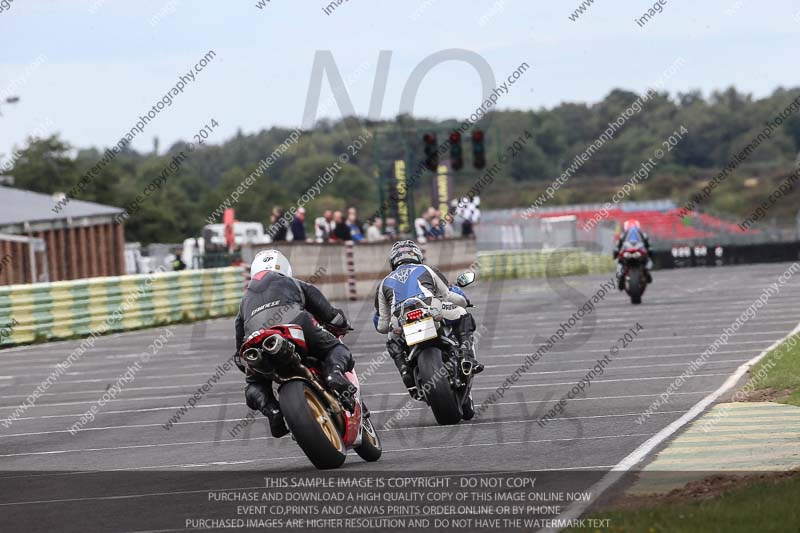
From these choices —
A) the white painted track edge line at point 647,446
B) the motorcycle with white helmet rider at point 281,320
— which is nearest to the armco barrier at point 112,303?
the white painted track edge line at point 647,446

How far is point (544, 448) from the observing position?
1066 centimetres

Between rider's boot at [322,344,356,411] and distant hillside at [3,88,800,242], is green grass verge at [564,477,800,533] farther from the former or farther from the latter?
distant hillside at [3,88,800,242]

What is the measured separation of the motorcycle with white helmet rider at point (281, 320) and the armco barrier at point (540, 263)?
38.1 meters

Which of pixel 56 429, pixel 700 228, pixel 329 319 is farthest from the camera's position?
pixel 700 228

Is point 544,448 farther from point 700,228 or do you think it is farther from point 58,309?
point 700,228

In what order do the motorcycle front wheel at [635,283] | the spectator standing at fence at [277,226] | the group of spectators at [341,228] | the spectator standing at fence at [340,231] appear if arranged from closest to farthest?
the motorcycle front wheel at [635,283], the spectator standing at fence at [277,226], the group of spectators at [341,228], the spectator standing at fence at [340,231]

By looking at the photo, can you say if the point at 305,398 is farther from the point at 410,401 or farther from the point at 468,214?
the point at 468,214

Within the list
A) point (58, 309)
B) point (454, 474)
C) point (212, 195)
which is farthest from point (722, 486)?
point (212, 195)

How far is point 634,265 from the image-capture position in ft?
93.2

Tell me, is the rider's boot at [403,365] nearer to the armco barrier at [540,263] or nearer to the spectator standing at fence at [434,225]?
the spectator standing at fence at [434,225]

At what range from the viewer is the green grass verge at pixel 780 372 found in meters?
13.4

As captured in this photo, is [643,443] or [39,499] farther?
[643,443]

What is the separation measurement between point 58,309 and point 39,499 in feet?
62.8

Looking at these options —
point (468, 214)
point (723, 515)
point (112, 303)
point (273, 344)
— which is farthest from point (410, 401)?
point (468, 214)
